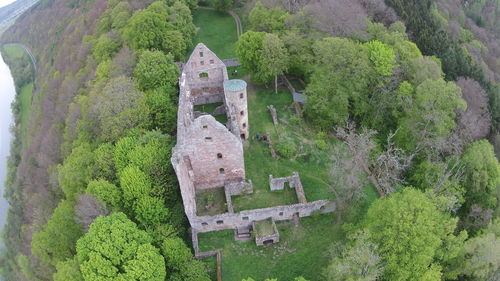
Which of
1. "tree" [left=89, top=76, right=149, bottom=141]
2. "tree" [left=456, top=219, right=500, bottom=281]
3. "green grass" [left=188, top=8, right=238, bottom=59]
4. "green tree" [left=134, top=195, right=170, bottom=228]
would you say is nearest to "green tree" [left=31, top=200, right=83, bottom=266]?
"green tree" [left=134, top=195, right=170, bottom=228]

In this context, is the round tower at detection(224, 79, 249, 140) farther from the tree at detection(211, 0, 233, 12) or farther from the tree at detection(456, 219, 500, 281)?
the tree at detection(211, 0, 233, 12)

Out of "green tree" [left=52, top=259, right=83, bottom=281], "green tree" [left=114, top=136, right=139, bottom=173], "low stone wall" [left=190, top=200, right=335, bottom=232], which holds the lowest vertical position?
"low stone wall" [left=190, top=200, right=335, bottom=232]

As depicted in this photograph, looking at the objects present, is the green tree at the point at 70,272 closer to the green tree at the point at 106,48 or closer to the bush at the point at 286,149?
the bush at the point at 286,149

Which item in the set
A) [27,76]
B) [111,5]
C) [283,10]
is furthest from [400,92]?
[27,76]

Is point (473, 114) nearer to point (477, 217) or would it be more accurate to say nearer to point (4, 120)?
point (477, 217)

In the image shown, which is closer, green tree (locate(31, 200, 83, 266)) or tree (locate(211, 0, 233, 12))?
green tree (locate(31, 200, 83, 266))

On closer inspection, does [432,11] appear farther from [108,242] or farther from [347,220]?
[108,242]

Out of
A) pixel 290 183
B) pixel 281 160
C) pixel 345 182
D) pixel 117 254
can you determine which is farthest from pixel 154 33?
pixel 117 254
